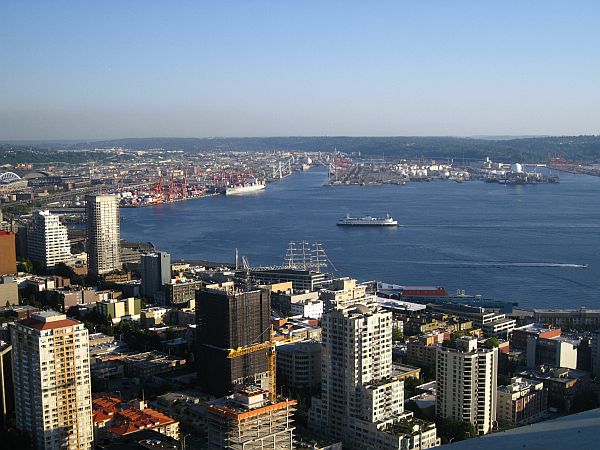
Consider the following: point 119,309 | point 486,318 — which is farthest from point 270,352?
point 119,309

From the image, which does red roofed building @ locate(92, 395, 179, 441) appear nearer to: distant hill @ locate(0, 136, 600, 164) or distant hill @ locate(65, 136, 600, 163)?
distant hill @ locate(0, 136, 600, 164)

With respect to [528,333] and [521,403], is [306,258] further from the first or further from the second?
[521,403]

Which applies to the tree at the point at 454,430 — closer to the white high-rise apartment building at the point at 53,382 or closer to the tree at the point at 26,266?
the white high-rise apartment building at the point at 53,382

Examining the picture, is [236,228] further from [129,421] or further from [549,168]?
[549,168]

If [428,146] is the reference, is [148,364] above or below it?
below

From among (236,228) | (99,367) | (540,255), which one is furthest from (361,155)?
(99,367)

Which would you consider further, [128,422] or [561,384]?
[561,384]
